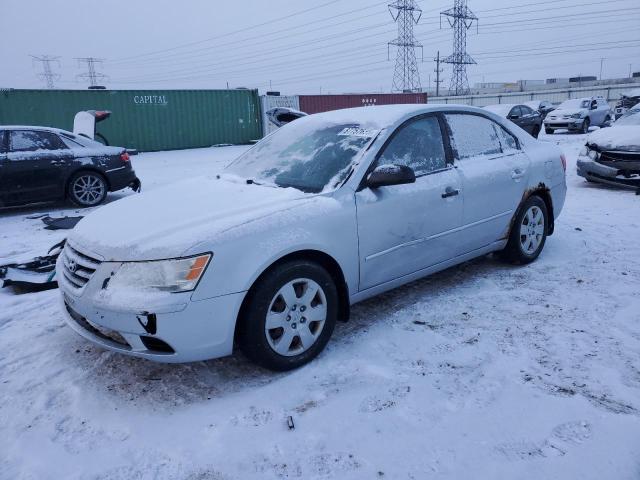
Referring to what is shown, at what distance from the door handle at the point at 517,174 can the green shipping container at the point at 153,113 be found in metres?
17.7

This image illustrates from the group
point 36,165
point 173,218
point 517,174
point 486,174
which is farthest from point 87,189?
point 517,174

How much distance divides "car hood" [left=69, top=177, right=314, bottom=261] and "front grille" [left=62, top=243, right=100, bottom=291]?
A: 0.05 meters

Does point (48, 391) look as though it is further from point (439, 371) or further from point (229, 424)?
point (439, 371)

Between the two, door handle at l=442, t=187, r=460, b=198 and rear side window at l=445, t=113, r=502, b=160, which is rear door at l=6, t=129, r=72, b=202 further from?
door handle at l=442, t=187, r=460, b=198

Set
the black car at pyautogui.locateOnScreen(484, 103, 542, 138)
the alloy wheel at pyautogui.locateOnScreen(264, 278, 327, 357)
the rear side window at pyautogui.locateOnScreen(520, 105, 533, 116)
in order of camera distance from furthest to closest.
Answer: the rear side window at pyautogui.locateOnScreen(520, 105, 533, 116) → the black car at pyautogui.locateOnScreen(484, 103, 542, 138) → the alloy wheel at pyautogui.locateOnScreen(264, 278, 327, 357)

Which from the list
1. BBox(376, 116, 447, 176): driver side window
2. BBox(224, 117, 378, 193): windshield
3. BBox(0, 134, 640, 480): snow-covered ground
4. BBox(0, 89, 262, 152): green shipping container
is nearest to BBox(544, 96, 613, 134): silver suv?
BBox(0, 89, 262, 152): green shipping container

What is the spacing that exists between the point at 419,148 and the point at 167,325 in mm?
2237

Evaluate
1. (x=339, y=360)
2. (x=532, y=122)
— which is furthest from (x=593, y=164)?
(x=532, y=122)

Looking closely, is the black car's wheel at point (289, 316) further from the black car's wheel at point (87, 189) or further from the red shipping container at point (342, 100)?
the red shipping container at point (342, 100)

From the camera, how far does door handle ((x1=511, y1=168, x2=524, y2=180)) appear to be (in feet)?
13.8

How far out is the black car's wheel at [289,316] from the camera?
104 inches

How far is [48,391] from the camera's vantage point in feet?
9.09

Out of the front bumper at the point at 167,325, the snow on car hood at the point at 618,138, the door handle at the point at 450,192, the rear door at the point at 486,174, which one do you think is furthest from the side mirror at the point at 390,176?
the snow on car hood at the point at 618,138

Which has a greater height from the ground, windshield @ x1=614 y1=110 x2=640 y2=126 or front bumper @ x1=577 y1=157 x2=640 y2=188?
windshield @ x1=614 y1=110 x2=640 y2=126
